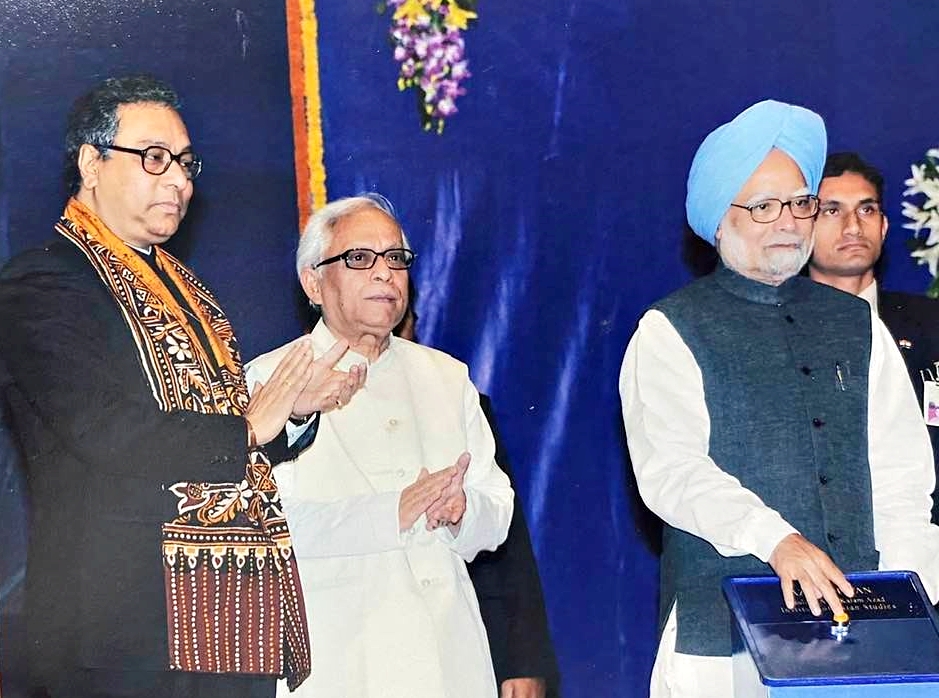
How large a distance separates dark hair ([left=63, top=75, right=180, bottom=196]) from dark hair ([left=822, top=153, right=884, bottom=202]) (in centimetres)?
192

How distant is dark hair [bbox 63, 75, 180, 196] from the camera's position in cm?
361

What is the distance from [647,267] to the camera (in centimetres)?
455

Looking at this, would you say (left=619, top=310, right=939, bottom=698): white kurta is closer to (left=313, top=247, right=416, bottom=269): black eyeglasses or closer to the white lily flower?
(left=313, top=247, right=416, bottom=269): black eyeglasses

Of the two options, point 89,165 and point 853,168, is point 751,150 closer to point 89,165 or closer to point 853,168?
point 853,168

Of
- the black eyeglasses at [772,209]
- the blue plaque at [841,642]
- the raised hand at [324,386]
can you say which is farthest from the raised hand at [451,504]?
the black eyeglasses at [772,209]

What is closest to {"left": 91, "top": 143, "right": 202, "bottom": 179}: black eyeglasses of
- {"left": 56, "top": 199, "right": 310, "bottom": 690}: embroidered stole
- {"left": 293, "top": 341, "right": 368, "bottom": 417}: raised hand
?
{"left": 56, "top": 199, "right": 310, "bottom": 690}: embroidered stole

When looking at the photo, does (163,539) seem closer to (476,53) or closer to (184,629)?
(184,629)

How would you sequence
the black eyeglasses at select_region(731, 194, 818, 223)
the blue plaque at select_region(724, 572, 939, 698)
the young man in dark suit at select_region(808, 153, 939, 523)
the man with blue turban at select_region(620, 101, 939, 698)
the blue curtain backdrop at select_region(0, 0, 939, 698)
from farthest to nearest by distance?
the young man in dark suit at select_region(808, 153, 939, 523) < the blue curtain backdrop at select_region(0, 0, 939, 698) < the black eyeglasses at select_region(731, 194, 818, 223) < the man with blue turban at select_region(620, 101, 939, 698) < the blue plaque at select_region(724, 572, 939, 698)

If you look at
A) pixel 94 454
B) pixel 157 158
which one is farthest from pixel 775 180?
pixel 94 454

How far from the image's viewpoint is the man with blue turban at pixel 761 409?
3.52 meters

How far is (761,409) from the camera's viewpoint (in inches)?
141

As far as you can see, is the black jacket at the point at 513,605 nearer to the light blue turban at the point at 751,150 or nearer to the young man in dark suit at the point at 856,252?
the light blue turban at the point at 751,150

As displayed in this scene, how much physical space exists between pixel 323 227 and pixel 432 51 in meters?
0.72

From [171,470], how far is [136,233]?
1.82 feet
